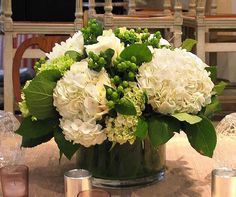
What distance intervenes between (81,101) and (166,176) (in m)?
0.30

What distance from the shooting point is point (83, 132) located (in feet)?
3.24

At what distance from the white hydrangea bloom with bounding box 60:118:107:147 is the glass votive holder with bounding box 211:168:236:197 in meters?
0.22

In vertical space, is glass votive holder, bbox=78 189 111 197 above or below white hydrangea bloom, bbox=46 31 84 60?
below

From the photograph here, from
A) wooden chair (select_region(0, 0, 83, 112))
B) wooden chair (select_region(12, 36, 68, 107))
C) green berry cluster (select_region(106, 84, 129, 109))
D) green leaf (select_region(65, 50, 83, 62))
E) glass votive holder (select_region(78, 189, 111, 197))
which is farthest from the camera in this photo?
wooden chair (select_region(0, 0, 83, 112))

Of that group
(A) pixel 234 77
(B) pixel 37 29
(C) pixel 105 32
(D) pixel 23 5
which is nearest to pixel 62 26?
(B) pixel 37 29

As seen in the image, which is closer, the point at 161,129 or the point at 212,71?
the point at 161,129

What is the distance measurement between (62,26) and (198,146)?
206cm

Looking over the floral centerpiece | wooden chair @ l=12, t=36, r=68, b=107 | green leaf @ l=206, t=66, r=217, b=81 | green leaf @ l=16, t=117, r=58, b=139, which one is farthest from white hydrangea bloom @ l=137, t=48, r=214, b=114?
wooden chair @ l=12, t=36, r=68, b=107

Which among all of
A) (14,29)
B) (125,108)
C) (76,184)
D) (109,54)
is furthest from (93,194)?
(14,29)

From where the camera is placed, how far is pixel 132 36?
1.12 metres

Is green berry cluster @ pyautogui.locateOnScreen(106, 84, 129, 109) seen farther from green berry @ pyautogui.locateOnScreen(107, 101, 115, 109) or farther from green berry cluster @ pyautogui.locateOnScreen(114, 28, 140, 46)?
green berry cluster @ pyautogui.locateOnScreen(114, 28, 140, 46)

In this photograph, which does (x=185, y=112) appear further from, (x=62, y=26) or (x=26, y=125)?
(x=62, y=26)

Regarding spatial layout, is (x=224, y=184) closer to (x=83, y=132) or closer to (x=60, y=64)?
(x=83, y=132)

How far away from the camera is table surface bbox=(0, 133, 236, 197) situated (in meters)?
1.08
